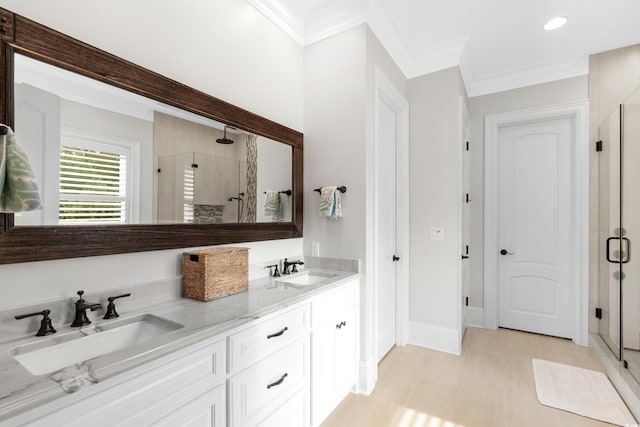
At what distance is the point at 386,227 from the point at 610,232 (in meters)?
1.95

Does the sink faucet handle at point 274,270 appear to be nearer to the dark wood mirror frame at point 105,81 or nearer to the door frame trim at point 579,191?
the dark wood mirror frame at point 105,81

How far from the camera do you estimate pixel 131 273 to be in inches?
53.1

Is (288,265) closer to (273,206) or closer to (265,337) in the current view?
(273,206)

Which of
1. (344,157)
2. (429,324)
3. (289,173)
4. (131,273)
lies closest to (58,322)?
(131,273)

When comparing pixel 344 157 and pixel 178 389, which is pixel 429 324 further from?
pixel 178 389

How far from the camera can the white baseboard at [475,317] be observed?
11.1ft

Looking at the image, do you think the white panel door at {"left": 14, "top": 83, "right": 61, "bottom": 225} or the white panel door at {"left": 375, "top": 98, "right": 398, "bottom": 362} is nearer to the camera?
the white panel door at {"left": 14, "top": 83, "right": 61, "bottom": 225}

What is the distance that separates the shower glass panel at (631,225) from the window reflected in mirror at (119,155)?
2.95 meters

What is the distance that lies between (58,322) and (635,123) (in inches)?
152

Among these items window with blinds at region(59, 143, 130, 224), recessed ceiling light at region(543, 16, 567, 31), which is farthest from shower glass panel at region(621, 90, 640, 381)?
window with blinds at region(59, 143, 130, 224)

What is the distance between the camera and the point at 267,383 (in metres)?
1.35

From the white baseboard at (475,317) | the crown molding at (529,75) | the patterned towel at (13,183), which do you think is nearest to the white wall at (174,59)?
the patterned towel at (13,183)

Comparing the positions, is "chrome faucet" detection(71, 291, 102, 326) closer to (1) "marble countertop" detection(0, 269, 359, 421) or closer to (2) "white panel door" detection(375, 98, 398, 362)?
(1) "marble countertop" detection(0, 269, 359, 421)

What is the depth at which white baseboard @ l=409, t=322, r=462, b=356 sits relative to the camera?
2.73m
